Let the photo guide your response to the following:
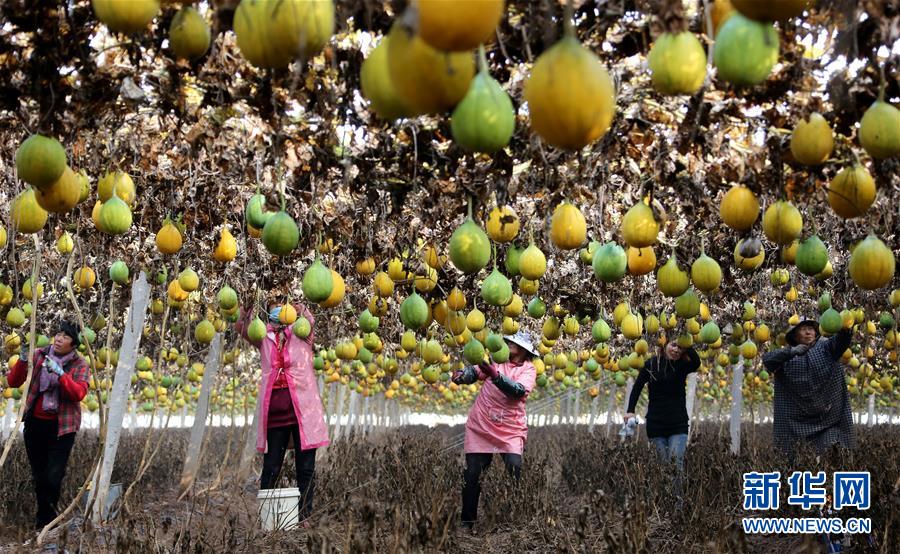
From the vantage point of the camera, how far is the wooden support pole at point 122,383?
5.39 metres

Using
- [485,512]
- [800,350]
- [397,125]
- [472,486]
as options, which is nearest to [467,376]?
[472,486]

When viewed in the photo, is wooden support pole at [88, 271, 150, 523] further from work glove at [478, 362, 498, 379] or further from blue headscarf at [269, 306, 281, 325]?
work glove at [478, 362, 498, 379]

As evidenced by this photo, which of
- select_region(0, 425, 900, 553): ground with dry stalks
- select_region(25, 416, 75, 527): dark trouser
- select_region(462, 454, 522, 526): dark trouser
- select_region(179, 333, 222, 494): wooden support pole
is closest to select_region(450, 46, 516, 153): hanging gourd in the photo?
select_region(0, 425, 900, 553): ground with dry stalks

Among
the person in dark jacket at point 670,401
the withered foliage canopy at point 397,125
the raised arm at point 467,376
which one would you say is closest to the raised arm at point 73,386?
the withered foliage canopy at point 397,125

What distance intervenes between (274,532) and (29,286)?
2.67 meters

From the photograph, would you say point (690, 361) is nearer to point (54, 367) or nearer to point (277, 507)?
point (277, 507)

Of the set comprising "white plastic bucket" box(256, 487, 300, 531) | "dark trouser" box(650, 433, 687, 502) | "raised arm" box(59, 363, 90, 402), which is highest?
"raised arm" box(59, 363, 90, 402)

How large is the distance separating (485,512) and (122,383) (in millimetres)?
2711

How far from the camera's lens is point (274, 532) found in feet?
13.3

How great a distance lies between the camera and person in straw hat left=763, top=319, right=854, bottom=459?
546cm

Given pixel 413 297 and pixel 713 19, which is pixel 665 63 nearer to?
pixel 713 19

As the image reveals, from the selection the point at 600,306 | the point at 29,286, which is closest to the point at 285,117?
the point at 29,286

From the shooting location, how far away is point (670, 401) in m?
6.44

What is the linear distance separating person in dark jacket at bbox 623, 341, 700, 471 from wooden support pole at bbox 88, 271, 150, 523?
392 centimetres
